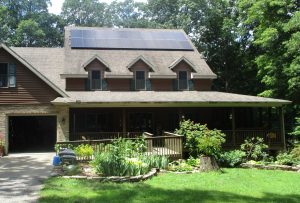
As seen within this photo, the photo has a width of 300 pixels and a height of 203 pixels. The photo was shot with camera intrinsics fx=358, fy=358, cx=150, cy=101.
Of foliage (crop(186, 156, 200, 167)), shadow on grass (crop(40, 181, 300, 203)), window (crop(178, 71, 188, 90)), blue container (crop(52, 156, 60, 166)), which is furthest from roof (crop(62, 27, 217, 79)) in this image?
shadow on grass (crop(40, 181, 300, 203))

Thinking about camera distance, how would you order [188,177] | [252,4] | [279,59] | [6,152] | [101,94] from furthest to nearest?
[252,4], [279,59], [101,94], [6,152], [188,177]

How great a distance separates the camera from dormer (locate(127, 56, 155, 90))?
81.3 feet

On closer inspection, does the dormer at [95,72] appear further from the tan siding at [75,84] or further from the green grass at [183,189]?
the green grass at [183,189]

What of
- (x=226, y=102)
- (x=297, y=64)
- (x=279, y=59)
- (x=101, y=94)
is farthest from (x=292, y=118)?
(x=101, y=94)

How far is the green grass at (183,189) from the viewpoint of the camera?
402 inches

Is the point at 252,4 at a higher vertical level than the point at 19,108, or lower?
higher

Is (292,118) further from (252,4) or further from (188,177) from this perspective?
(188,177)

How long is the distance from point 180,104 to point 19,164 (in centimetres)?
940

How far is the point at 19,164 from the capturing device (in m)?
16.1

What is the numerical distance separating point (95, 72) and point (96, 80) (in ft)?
1.83

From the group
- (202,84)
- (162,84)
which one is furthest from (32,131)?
(202,84)

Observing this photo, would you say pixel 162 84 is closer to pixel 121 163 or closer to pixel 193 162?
pixel 193 162

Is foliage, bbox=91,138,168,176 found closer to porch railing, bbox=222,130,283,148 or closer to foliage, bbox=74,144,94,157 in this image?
foliage, bbox=74,144,94,157

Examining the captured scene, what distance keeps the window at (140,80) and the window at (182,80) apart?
260 cm
